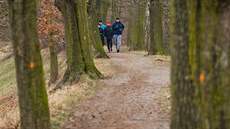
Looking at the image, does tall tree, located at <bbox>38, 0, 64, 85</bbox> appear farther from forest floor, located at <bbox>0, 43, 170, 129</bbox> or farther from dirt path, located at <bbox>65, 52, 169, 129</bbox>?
dirt path, located at <bbox>65, 52, 169, 129</bbox>

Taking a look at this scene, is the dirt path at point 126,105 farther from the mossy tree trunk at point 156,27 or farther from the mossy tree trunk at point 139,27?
the mossy tree trunk at point 139,27

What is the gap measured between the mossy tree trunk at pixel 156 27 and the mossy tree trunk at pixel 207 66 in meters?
16.8

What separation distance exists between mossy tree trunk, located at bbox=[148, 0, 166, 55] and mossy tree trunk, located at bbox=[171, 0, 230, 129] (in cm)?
1682

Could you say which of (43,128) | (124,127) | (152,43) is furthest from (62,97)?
(152,43)

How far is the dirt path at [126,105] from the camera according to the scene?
8.38 metres

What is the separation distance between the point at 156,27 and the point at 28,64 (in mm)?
16045

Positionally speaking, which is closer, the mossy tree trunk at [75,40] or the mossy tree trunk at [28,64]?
the mossy tree trunk at [28,64]

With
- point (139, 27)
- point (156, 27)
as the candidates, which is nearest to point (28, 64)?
point (156, 27)

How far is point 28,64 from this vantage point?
612cm

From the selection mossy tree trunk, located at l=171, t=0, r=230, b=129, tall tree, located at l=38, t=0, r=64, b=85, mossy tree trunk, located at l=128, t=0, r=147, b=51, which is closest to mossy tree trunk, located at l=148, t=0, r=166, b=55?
tall tree, located at l=38, t=0, r=64, b=85

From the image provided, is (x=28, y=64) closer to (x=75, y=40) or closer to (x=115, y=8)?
(x=75, y=40)

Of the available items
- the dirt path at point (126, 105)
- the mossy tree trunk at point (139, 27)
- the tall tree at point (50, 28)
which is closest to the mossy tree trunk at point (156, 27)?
the tall tree at point (50, 28)

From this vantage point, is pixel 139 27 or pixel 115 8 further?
pixel 115 8

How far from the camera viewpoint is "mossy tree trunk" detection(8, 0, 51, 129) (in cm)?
598
